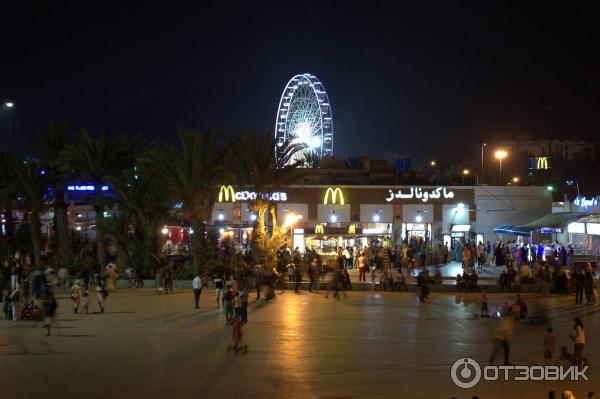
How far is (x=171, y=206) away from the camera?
34188 millimetres

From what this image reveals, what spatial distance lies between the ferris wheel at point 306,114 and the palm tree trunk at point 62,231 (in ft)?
71.6

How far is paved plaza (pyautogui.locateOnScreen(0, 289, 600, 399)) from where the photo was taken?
1326 centimetres

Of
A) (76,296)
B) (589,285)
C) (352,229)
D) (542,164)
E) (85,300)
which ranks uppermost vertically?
(542,164)

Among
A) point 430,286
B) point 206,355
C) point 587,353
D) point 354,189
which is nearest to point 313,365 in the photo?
point 206,355

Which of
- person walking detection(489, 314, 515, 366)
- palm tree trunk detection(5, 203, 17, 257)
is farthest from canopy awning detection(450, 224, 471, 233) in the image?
person walking detection(489, 314, 515, 366)

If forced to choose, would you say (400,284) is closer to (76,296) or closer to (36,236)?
(76,296)

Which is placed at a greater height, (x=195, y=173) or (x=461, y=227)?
(x=195, y=173)

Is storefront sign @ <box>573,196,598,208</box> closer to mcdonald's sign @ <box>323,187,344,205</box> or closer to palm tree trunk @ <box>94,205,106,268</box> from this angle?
mcdonald's sign @ <box>323,187,344,205</box>

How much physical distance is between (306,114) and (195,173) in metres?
26.0

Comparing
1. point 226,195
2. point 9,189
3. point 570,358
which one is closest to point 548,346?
point 570,358

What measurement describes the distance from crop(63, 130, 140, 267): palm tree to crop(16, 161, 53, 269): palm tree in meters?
1.70

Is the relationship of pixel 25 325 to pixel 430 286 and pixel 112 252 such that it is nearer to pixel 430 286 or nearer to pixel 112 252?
pixel 430 286

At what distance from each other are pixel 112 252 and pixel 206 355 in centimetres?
2666

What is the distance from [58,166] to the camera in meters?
36.8
